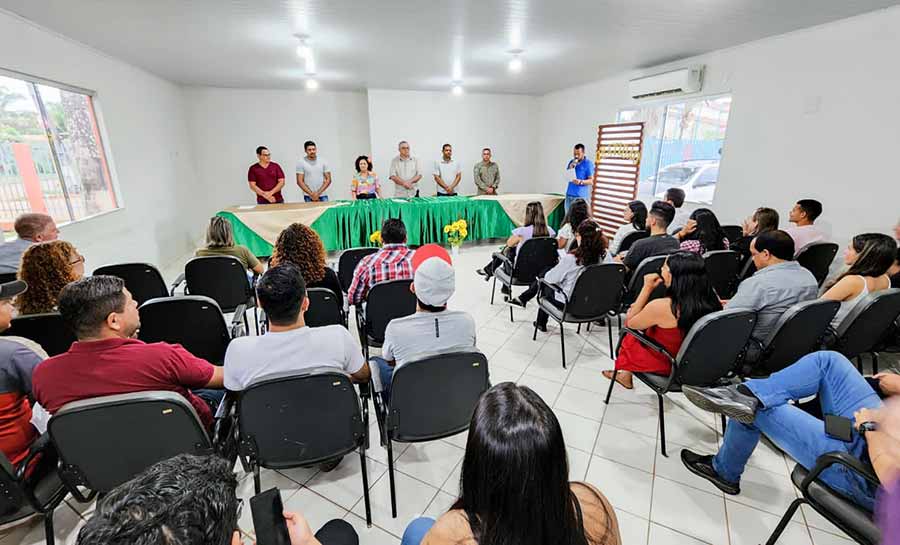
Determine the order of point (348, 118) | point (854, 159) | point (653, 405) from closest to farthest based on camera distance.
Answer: point (653, 405) < point (854, 159) < point (348, 118)

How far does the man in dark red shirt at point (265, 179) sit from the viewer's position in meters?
5.96

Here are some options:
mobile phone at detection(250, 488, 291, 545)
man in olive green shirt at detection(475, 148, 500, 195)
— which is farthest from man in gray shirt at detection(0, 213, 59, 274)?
man in olive green shirt at detection(475, 148, 500, 195)

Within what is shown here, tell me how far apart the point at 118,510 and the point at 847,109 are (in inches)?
208

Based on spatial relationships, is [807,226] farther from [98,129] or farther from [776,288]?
[98,129]

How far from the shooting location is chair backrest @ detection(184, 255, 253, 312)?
2787 mm

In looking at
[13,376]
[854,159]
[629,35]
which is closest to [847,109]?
[854,159]

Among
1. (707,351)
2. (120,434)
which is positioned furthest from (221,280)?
(707,351)

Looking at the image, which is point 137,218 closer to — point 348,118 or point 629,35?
point 348,118

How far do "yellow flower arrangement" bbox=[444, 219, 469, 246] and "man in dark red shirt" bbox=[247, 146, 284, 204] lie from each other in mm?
2798

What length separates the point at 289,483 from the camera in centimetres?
185

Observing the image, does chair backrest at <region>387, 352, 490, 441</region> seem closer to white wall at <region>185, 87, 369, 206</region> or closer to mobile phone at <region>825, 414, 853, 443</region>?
mobile phone at <region>825, 414, 853, 443</region>

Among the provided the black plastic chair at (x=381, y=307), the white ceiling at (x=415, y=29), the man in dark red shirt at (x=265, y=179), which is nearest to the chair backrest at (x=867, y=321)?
the white ceiling at (x=415, y=29)

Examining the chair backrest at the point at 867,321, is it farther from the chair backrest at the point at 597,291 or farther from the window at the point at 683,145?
the window at the point at 683,145

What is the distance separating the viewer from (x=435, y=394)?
1.58 meters
